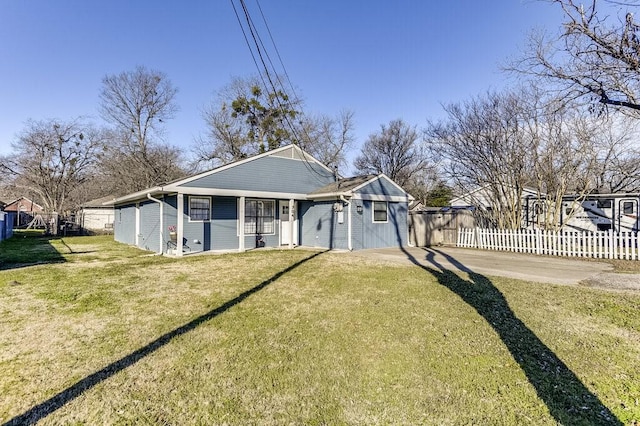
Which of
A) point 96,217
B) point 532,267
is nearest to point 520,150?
point 532,267

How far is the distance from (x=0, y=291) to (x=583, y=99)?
12.1 meters

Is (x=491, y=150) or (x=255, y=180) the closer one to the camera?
(x=491, y=150)

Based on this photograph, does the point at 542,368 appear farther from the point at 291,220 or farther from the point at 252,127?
the point at 252,127

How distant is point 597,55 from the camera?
5785 mm

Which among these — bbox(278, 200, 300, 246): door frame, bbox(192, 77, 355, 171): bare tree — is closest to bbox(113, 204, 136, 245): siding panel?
bbox(278, 200, 300, 246): door frame

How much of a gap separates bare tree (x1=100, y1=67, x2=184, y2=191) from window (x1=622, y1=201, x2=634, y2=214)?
3408 cm

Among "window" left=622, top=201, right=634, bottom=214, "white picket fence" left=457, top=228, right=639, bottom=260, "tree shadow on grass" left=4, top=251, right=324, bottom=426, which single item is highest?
"window" left=622, top=201, right=634, bottom=214

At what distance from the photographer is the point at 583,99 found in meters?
6.38

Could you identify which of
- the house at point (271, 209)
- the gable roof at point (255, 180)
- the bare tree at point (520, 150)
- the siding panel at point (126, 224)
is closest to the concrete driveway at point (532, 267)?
the house at point (271, 209)

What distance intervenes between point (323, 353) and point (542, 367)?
226 centimetres

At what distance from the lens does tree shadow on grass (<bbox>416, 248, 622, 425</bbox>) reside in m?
2.60

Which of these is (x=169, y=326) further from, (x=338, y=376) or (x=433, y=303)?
(x=433, y=303)

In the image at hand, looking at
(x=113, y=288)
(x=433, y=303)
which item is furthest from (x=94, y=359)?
(x=433, y=303)

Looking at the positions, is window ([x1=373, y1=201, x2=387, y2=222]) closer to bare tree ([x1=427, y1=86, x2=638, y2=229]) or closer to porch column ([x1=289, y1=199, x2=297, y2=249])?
porch column ([x1=289, y1=199, x2=297, y2=249])
